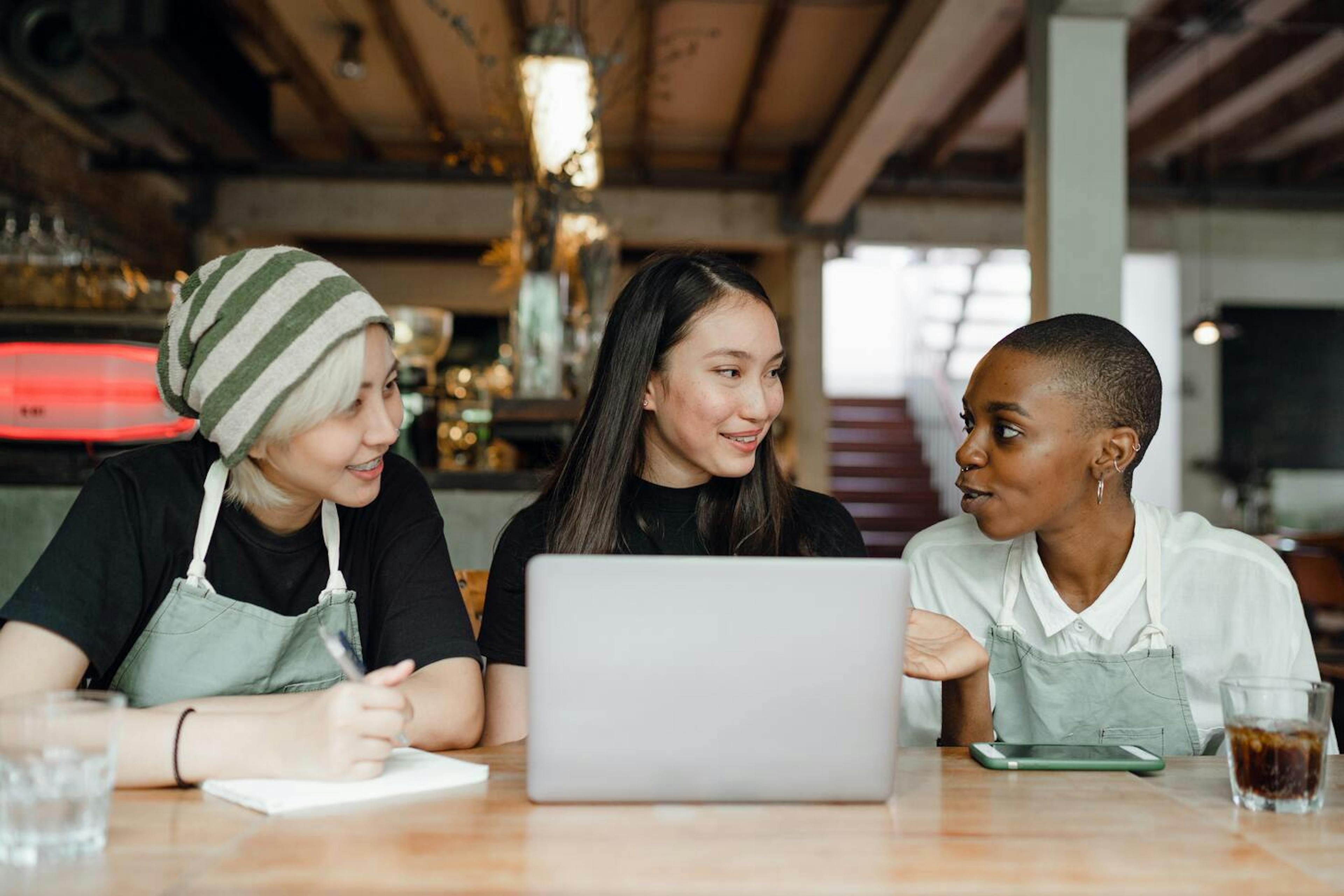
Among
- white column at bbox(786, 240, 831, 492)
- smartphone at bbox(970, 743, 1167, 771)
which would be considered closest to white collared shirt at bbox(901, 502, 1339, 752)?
smartphone at bbox(970, 743, 1167, 771)

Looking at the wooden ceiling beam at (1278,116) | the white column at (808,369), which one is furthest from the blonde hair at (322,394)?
the white column at (808,369)

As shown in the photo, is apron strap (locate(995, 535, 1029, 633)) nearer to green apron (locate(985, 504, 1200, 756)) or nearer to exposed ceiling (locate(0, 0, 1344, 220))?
green apron (locate(985, 504, 1200, 756))

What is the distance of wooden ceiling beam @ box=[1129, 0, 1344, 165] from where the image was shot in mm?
5812

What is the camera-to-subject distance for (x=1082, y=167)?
4082mm

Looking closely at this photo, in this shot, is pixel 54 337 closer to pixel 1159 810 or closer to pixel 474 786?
pixel 474 786

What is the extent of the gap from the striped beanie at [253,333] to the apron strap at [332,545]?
20 centimetres

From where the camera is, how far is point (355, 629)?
166 cm

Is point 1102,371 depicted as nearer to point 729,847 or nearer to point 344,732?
point 729,847

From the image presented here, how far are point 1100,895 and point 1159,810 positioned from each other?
0.89 ft

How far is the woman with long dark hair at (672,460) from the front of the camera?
6.08 feet

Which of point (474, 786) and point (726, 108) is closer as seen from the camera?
point (474, 786)

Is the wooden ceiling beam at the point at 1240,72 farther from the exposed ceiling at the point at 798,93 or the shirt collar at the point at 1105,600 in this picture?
the shirt collar at the point at 1105,600

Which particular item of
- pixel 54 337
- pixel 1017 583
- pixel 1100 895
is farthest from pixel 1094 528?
pixel 54 337

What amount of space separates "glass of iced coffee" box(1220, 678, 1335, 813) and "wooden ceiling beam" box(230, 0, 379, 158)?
18.8ft
